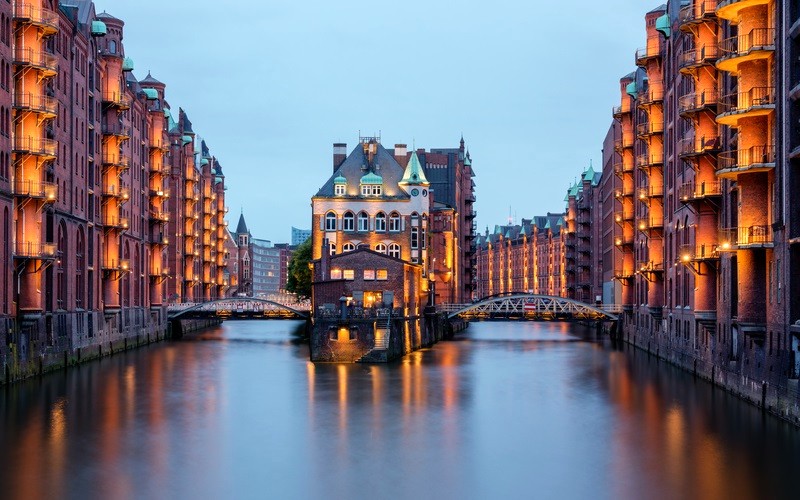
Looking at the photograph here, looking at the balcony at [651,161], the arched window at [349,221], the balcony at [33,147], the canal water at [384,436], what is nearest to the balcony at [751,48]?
the canal water at [384,436]

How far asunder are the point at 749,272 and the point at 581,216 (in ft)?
376

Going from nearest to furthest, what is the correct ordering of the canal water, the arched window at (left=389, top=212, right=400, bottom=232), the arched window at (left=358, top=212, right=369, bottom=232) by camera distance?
the canal water, the arched window at (left=358, top=212, right=369, bottom=232), the arched window at (left=389, top=212, right=400, bottom=232)

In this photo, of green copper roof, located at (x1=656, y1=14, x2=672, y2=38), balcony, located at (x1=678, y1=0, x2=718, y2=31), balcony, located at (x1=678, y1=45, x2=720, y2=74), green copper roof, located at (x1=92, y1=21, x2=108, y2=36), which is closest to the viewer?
balcony, located at (x1=678, y1=0, x2=718, y2=31)

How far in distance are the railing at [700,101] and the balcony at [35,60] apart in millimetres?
33133

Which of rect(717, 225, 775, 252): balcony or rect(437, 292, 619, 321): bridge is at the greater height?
rect(717, 225, 775, 252): balcony

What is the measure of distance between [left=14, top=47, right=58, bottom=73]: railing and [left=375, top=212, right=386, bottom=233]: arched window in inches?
2024

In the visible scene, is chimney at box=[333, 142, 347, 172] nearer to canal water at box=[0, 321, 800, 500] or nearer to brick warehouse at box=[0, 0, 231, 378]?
brick warehouse at box=[0, 0, 231, 378]

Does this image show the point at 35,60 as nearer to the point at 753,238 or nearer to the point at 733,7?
the point at 733,7

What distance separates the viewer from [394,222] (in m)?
106

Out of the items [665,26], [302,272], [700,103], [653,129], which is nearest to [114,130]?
[653,129]

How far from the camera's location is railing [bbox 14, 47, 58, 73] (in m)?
54.6

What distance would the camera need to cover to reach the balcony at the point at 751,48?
143 feet

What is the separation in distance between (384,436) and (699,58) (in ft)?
87.4

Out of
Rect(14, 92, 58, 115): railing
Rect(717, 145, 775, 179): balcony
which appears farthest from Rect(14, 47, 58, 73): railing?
Rect(717, 145, 775, 179): balcony
